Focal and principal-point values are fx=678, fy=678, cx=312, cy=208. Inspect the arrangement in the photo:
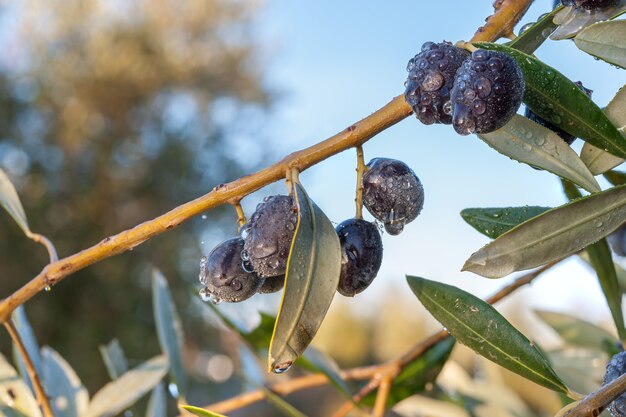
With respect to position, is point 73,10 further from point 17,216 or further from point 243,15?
point 17,216

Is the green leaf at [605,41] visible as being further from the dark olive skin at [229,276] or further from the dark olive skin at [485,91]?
the dark olive skin at [229,276]

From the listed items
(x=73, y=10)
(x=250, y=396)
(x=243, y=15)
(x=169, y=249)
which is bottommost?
(x=250, y=396)

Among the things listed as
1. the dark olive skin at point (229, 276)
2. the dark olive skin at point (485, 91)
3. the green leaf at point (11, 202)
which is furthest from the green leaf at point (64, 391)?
the dark olive skin at point (485, 91)

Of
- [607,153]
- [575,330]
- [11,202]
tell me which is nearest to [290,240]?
[607,153]

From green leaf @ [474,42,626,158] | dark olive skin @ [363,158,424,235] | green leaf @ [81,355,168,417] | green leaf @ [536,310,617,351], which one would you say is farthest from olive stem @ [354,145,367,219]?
green leaf @ [536,310,617,351]

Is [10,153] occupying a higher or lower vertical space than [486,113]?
higher

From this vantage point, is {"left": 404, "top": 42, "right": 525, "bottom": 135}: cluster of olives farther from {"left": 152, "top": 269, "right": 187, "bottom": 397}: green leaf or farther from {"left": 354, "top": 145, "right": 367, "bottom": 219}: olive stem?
{"left": 152, "top": 269, "right": 187, "bottom": 397}: green leaf

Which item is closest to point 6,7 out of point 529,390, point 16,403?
point 529,390
